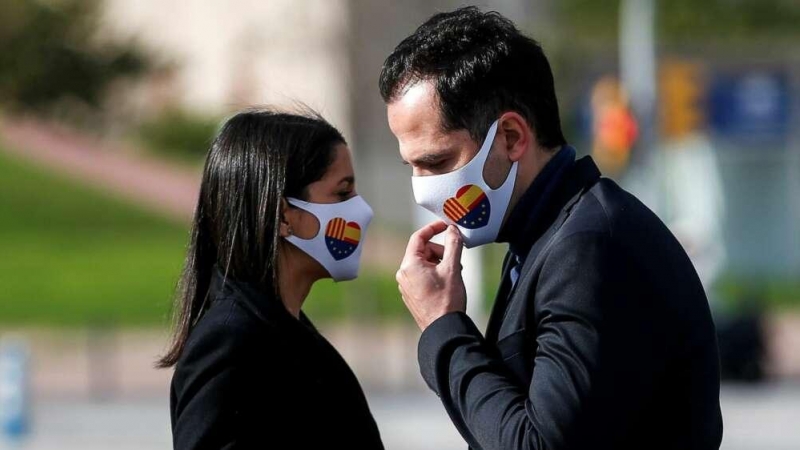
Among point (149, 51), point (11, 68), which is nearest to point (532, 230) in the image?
point (11, 68)

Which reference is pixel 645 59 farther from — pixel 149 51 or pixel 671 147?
pixel 149 51

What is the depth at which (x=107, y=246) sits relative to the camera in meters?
38.4

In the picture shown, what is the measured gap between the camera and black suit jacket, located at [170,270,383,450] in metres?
3.10

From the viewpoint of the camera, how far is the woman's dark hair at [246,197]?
3316 mm

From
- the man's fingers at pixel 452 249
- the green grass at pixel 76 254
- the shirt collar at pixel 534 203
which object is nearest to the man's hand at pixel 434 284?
the man's fingers at pixel 452 249

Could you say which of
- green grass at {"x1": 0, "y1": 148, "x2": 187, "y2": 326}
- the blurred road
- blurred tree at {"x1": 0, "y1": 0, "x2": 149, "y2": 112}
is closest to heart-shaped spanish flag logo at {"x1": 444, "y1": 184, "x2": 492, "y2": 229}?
the blurred road

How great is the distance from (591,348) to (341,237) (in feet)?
3.80

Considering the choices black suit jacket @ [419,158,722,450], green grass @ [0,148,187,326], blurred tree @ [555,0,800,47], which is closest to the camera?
black suit jacket @ [419,158,722,450]

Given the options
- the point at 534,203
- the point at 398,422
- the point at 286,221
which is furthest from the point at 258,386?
the point at 398,422

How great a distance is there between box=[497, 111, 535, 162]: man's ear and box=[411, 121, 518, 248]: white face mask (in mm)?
15

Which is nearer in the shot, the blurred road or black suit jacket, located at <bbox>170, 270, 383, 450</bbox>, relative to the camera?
black suit jacket, located at <bbox>170, 270, 383, 450</bbox>

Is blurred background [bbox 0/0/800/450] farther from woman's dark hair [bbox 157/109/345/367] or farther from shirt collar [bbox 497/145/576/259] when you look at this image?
shirt collar [bbox 497/145/576/259]

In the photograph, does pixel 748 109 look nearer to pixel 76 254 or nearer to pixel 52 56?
pixel 76 254

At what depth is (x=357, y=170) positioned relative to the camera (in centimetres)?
3938
